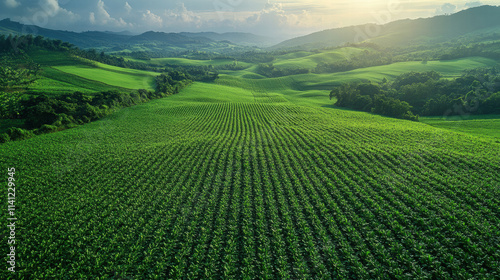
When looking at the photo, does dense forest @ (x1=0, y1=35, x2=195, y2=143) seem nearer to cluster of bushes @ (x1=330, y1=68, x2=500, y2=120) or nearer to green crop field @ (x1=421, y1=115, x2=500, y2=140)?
cluster of bushes @ (x1=330, y1=68, x2=500, y2=120)

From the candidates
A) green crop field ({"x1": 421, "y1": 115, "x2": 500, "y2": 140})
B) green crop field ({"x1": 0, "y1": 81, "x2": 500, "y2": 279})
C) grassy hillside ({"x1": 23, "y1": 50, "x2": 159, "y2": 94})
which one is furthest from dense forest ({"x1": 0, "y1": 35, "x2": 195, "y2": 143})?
green crop field ({"x1": 421, "y1": 115, "x2": 500, "y2": 140})

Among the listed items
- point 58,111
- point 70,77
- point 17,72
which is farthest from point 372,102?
point 17,72

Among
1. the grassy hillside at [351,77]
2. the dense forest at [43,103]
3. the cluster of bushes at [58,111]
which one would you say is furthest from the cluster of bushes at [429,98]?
the cluster of bushes at [58,111]

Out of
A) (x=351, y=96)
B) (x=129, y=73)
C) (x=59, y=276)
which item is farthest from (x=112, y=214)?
(x=129, y=73)

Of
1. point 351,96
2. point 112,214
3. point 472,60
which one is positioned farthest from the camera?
point 472,60

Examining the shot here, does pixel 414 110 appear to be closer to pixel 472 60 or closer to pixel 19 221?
pixel 19 221

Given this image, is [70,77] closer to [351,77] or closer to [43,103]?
[43,103]
